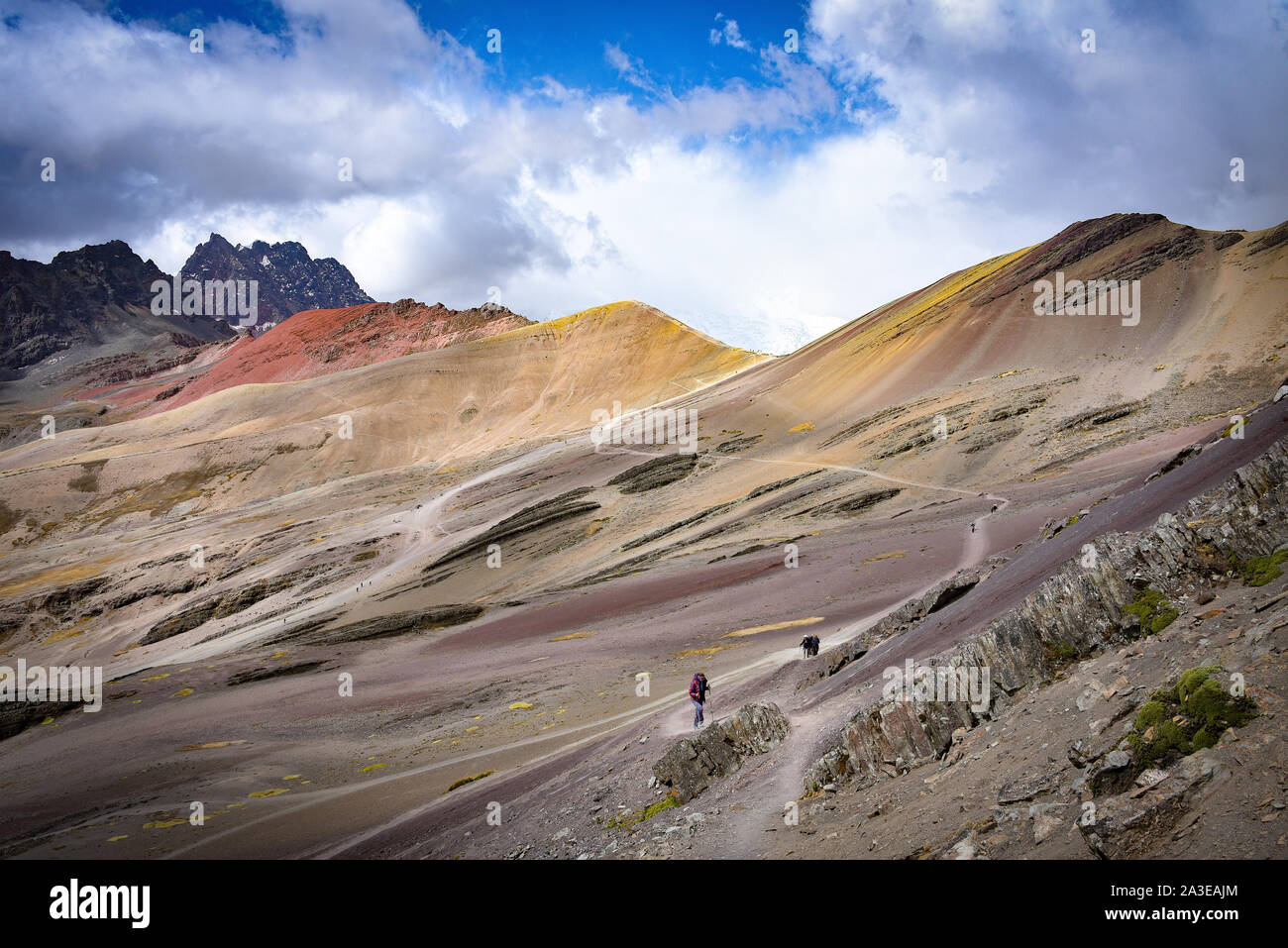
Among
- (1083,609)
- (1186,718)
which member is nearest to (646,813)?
(1083,609)

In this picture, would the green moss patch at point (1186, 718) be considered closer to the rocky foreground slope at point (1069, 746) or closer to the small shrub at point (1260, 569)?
the rocky foreground slope at point (1069, 746)

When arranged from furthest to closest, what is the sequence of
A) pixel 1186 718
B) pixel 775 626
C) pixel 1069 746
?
pixel 775 626 < pixel 1069 746 < pixel 1186 718

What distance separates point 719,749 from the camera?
17.8 metres

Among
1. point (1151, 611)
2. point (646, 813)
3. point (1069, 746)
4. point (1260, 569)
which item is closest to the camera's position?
point (1069, 746)

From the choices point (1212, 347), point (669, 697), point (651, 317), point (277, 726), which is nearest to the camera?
point (669, 697)

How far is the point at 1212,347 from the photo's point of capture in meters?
66.8

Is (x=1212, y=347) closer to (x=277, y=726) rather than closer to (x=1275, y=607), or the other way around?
(x=1275, y=607)

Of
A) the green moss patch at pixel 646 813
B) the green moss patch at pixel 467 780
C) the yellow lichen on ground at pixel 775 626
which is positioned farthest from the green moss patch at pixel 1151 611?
the yellow lichen on ground at pixel 775 626

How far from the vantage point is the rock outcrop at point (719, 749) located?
17484 mm

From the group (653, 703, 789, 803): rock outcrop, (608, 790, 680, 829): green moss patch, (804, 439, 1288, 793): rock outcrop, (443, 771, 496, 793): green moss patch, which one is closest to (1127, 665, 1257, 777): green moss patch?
(804, 439, 1288, 793): rock outcrop

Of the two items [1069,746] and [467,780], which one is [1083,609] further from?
[467,780]
